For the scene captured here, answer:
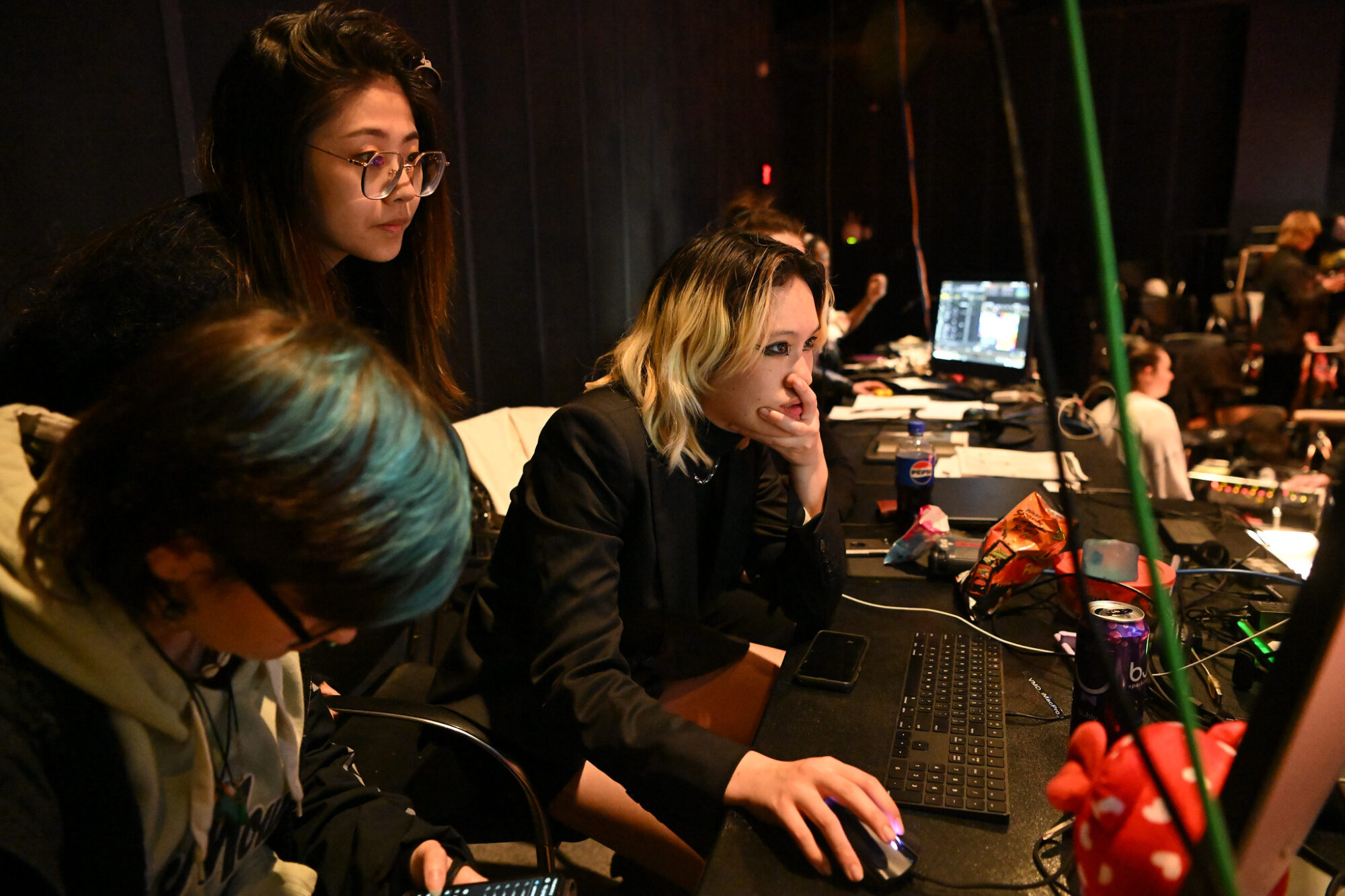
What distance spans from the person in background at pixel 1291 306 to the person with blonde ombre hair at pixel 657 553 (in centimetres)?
534

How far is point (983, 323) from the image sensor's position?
3498mm

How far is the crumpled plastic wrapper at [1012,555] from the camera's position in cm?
139

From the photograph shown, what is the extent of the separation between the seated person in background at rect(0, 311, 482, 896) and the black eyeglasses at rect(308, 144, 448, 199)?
2.11 ft

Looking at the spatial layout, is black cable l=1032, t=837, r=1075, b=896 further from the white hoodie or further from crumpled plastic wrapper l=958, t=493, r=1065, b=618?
the white hoodie

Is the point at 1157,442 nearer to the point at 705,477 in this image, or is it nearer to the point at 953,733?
the point at 705,477

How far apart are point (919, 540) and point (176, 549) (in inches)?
52.1

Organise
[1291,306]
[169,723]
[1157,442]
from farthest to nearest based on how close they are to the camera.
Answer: [1291,306] → [1157,442] → [169,723]

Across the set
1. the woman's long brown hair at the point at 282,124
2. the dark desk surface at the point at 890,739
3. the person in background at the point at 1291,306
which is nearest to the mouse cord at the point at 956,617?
the dark desk surface at the point at 890,739

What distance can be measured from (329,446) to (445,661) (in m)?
0.88

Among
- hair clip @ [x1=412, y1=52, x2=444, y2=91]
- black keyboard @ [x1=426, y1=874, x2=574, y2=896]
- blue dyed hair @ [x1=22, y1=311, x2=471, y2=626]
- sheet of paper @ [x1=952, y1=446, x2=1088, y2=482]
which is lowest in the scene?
sheet of paper @ [x1=952, y1=446, x2=1088, y2=482]

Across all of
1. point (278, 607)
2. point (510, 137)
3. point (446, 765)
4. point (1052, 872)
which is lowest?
point (446, 765)

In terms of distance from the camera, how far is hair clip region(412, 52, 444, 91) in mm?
1371

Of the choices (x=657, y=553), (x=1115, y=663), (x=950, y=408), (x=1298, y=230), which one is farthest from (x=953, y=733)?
(x=1298, y=230)

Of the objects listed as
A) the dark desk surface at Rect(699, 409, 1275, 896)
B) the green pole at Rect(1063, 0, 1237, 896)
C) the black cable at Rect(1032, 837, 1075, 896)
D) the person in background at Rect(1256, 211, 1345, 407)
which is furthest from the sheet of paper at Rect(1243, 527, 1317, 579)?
the person in background at Rect(1256, 211, 1345, 407)
